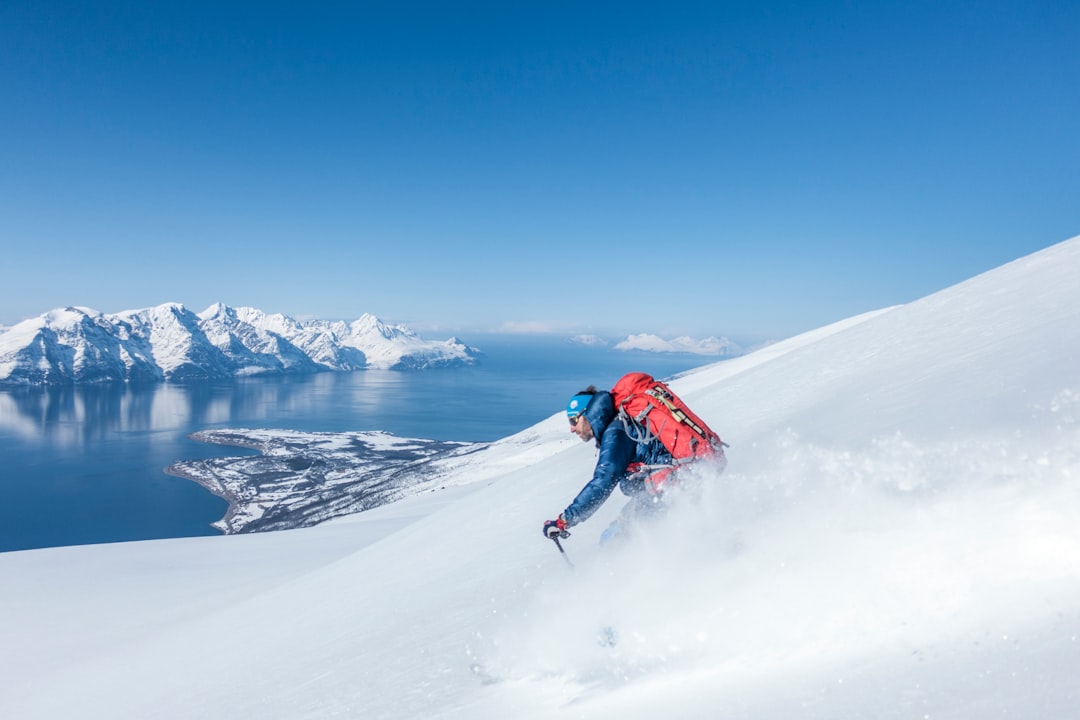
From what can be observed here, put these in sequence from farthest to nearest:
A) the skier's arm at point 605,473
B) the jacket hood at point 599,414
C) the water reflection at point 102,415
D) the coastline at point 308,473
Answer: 1. the water reflection at point 102,415
2. the coastline at point 308,473
3. the jacket hood at point 599,414
4. the skier's arm at point 605,473

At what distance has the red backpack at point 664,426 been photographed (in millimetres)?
4172

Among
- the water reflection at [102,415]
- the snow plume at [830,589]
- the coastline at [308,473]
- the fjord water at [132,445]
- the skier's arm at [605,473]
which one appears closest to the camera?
the snow plume at [830,589]

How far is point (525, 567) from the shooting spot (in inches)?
→ 230

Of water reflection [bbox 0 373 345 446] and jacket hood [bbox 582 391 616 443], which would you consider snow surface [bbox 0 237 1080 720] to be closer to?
jacket hood [bbox 582 391 616 443]

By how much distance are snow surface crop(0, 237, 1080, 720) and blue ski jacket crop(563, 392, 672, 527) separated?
0.42 m

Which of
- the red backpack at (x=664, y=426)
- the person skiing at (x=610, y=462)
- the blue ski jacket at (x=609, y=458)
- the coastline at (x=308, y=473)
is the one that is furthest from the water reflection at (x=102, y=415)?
the red backpack at (x=664, y=426)

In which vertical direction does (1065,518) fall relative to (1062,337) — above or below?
below

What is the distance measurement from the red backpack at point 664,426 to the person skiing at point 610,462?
0.22 feet

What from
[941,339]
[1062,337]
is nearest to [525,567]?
[1062,337]

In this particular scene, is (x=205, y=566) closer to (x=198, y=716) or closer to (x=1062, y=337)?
(x=198, y=716)

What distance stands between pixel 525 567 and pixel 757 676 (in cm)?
345

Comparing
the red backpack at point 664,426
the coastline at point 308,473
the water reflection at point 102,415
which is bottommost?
the coastline at point 308,473

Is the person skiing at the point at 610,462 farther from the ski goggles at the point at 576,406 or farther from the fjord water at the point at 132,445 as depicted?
the fjord water at the point at 132,445

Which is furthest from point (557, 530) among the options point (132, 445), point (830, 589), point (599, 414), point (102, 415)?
point (102, 415)
